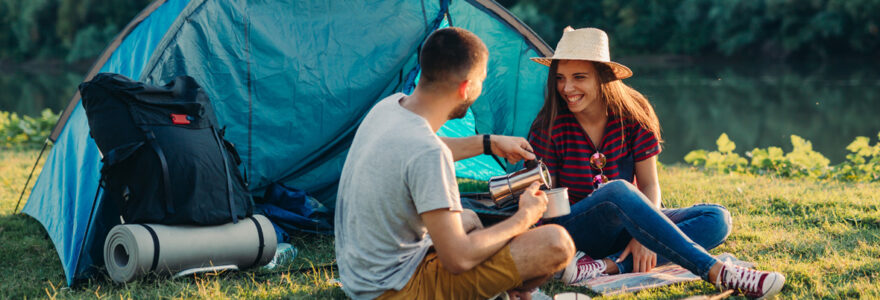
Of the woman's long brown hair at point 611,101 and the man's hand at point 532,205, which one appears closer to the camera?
the man's hand at point 532,205

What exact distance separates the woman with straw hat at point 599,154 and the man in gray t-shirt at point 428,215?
23.5 inches

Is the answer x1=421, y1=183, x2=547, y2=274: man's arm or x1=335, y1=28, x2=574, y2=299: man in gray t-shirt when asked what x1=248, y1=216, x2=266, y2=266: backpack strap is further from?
x1=421, y1=183, x2=547, y2=274: man's arm

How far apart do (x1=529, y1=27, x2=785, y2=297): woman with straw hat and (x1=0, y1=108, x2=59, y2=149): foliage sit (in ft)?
20.1

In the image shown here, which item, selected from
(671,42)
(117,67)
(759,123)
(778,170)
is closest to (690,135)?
(759,123)

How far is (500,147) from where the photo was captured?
2.61 m

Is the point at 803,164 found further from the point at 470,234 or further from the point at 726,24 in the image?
the point at 726,24

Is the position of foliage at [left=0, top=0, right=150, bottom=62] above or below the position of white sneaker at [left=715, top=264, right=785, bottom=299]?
below

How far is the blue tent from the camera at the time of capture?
3.75 metres

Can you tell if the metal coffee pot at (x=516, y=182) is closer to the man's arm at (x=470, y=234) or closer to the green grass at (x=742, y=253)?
the man's arm at (x=470, y=234)

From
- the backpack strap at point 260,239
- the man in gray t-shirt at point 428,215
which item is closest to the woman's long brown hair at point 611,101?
the man in gray t-shirt at point 428,215

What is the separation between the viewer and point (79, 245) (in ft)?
10.2

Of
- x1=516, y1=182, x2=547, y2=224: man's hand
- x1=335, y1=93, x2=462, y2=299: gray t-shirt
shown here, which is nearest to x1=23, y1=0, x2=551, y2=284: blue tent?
x1=335, y1=93, x2=462, y2=299: gray t-shirt

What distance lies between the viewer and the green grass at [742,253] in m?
2.84

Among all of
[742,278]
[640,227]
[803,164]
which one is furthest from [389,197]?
[803,164]
